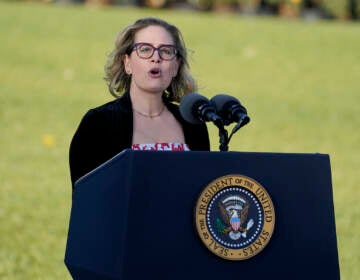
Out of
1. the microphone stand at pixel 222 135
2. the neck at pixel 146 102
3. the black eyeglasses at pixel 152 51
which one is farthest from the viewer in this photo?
the neck at pixel 146 102

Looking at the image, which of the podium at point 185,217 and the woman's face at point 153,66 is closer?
the podium at point 185,217

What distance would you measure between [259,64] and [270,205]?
17.2m

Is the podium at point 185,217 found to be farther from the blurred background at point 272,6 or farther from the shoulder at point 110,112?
the blurred background at point 272,6

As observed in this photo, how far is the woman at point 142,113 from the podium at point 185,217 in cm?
47

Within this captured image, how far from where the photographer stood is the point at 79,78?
18.2m

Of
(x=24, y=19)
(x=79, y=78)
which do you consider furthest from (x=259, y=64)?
(x=24, y=19)

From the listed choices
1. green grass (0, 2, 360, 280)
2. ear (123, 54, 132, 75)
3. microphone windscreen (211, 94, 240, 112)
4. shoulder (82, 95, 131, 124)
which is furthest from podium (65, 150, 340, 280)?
Result: green grass (0, 2, 360, 280)

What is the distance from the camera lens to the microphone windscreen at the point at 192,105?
357 centimetres

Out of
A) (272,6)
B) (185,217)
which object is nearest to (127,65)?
(185,217)

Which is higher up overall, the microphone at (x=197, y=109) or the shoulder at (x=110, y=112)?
the shoulder at (x=110, y=112)

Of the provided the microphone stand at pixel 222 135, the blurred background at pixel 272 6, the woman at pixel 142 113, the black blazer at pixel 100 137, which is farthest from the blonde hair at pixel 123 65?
the blurred background at pixel 272 6

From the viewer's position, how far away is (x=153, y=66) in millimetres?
3816

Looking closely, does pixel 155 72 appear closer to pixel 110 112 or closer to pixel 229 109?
pixel 110 112

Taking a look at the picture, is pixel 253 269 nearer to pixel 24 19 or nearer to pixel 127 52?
pixel 127 52
